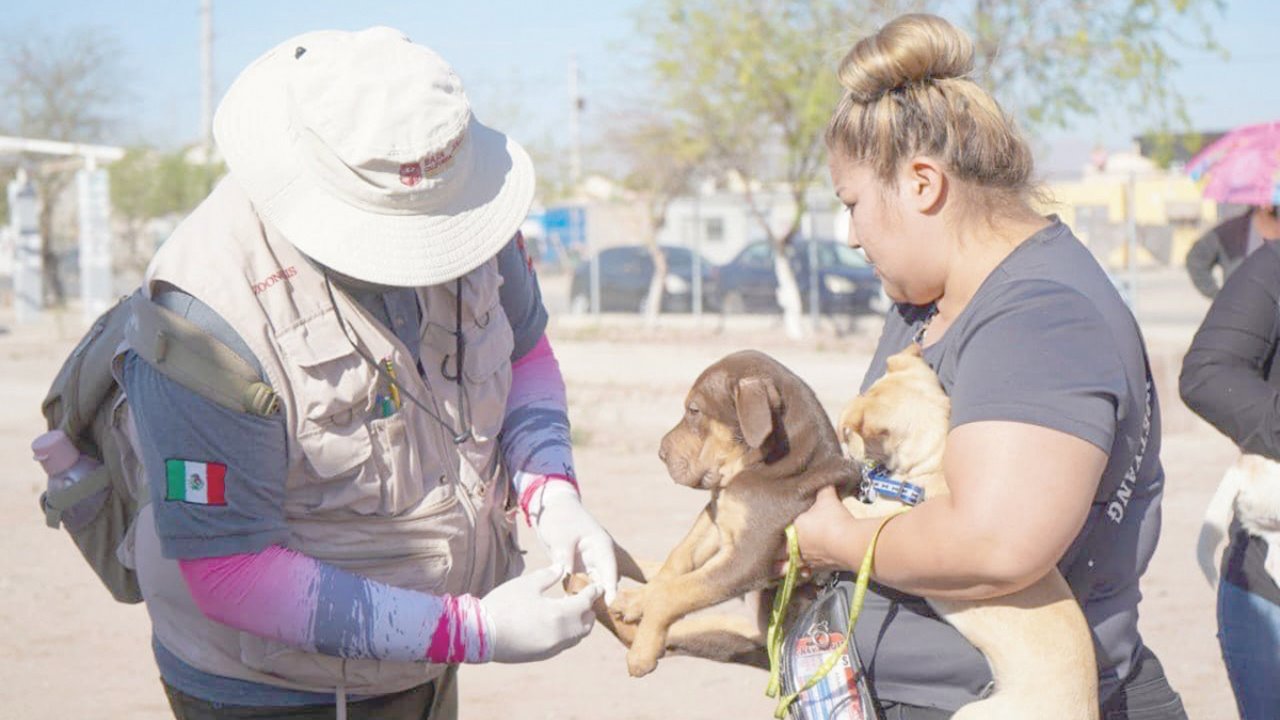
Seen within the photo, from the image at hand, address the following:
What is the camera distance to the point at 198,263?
2492 millimetres


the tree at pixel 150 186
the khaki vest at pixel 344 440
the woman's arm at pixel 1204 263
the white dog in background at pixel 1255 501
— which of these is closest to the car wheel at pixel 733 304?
the tree at pixel 150 186

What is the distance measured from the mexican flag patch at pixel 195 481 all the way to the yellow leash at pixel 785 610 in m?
1.12

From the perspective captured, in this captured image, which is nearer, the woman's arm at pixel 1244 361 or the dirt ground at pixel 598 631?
the woman's arm at pixel 1244 361

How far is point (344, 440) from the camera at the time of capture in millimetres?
2574

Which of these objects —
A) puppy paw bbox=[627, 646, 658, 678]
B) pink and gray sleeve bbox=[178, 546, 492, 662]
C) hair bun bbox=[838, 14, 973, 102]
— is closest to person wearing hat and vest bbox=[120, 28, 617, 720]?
pink and gray sleeve bbox=[178, 546, 492, 662]

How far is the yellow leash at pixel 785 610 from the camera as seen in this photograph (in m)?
2.50

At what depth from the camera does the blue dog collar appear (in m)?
2.74

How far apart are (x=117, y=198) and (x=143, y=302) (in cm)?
3333

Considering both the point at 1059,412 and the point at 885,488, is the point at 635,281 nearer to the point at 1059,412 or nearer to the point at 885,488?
the point at 885,488

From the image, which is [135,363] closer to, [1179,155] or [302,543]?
[302,543]

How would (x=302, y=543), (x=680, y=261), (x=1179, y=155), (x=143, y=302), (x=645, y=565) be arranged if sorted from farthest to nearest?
(x=1179, y=155) → (x=680, y=261) → (x=645, y=565) → (x=302, y=543) → (x=143, y=302)

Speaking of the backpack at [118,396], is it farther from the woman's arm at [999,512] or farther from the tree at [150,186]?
the tree at [150,186]

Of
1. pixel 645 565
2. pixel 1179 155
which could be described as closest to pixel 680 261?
pixel 1179 155

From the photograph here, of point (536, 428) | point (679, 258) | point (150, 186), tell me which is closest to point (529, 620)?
point (536, 428)
